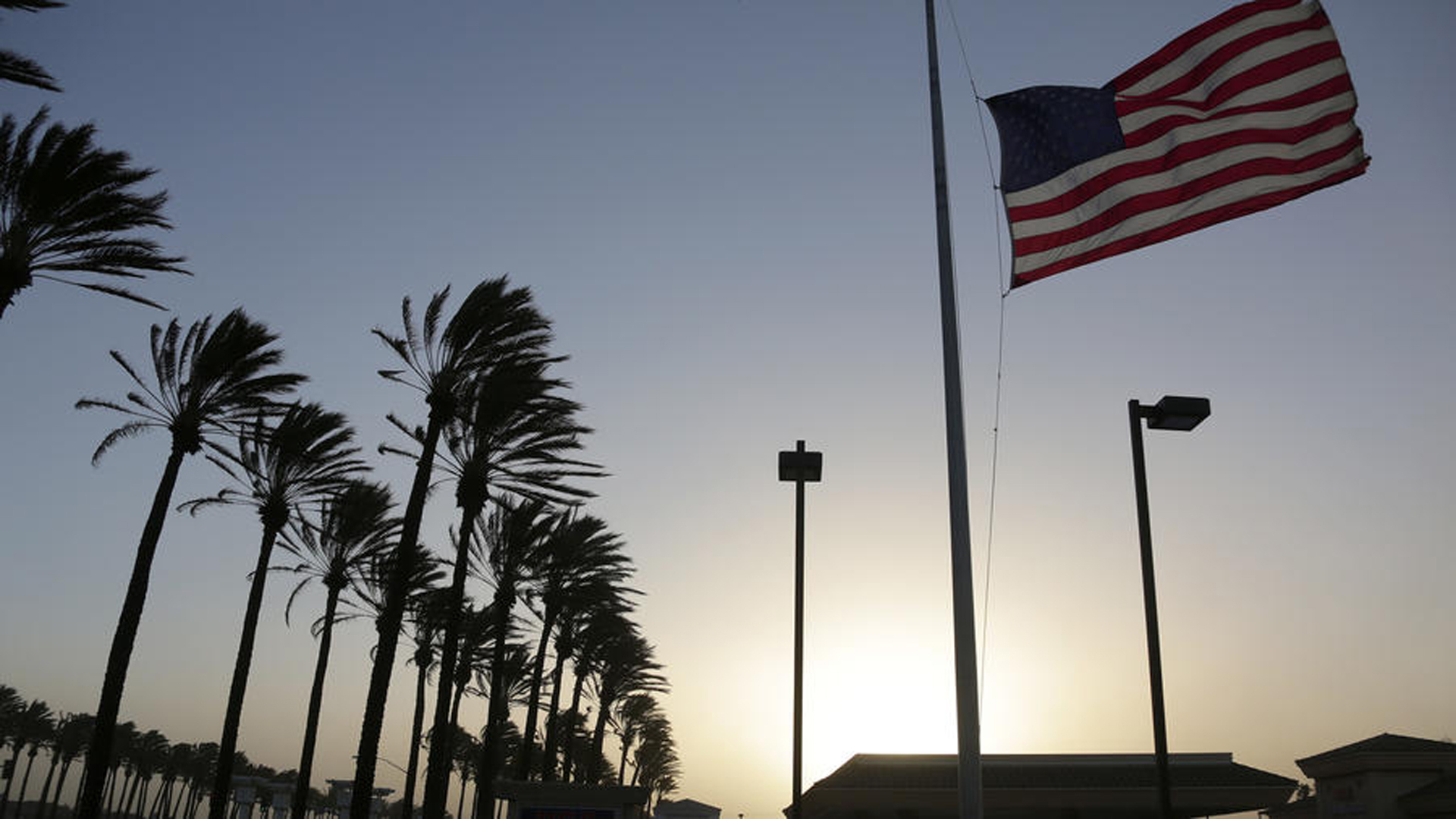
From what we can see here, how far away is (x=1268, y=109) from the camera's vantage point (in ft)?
40.3

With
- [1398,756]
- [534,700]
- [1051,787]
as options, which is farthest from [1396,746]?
[534,700]

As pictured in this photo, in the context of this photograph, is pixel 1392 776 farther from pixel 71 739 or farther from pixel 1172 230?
pixel 71 739

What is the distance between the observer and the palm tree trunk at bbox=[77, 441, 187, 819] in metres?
25.9

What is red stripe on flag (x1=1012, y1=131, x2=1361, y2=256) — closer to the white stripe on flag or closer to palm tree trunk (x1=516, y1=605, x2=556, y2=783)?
the white stripe on flag

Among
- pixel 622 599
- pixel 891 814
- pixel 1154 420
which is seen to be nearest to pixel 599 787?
pixel 1154 420

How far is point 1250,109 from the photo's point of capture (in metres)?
12.3

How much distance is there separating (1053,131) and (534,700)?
3477 centimetres

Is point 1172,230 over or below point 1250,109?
below

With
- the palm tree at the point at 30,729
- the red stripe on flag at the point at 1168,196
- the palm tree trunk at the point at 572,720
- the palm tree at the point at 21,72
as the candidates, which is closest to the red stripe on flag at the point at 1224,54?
the red stripe on flag at the point at 1168,196

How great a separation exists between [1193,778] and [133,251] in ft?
109

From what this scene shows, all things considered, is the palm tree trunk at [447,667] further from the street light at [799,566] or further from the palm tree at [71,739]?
the palm tree at [71,739]

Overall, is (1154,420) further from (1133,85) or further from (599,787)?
(599,787)

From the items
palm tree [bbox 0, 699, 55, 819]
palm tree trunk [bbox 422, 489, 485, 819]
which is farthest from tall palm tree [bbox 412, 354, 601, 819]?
palm tree [bbox 0, 699, 55, 819]

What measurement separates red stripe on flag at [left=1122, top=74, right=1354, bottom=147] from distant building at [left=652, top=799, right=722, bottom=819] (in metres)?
26.0
